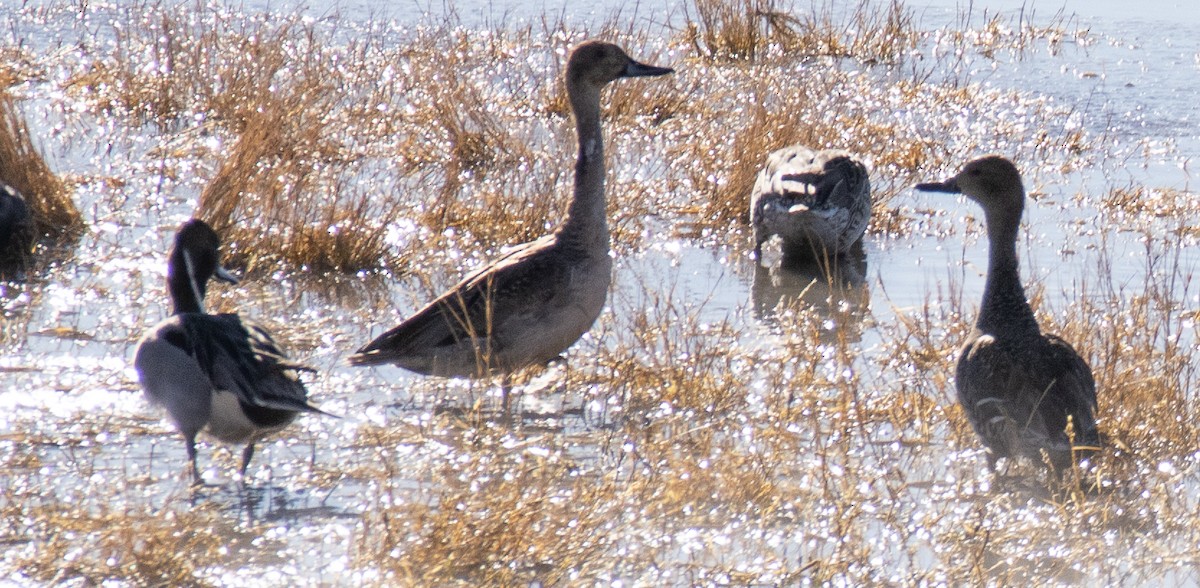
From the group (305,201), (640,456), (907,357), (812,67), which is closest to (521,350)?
(640,456)

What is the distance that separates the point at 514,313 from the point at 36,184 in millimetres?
3179

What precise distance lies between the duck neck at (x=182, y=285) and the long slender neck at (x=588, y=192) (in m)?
1.55

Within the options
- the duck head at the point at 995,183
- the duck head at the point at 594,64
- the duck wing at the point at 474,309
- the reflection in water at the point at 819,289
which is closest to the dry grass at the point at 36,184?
the duck wing at the point at 474,309

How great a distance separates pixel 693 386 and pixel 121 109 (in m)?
6.14

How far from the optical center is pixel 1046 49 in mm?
14750

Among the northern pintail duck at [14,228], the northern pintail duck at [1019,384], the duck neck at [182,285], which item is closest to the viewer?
the northern pintail duck at [1019,384]

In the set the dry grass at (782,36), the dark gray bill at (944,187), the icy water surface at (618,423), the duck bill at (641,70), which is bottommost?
the icy water surface at (618,423)

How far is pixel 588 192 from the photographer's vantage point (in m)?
6.69

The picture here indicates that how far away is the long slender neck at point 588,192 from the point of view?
6.55 metres

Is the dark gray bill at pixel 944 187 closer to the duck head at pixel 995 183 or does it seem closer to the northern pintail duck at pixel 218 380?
the duck head at pixel 995 183

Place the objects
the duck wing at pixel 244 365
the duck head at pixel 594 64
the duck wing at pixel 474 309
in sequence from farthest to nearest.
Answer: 1. the duck head at pixel 594 64
2. the duck wing at pixel 474 309
3. the duck wing at pixel 244 365

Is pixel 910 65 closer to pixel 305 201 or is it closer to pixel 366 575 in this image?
pixel 305 201

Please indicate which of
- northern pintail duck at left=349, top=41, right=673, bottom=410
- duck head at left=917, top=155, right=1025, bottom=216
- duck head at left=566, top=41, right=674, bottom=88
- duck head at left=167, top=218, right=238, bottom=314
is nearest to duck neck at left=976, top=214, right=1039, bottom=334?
duck head at left=917, top=155, right=1025, bottom=216

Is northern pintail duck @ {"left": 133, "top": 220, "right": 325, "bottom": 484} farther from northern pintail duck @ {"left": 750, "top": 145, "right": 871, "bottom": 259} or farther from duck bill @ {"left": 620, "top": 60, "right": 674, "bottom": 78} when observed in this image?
northern pintail duck @ {"left": 750, "top": 145, "right": 871, "bottom": 259}
